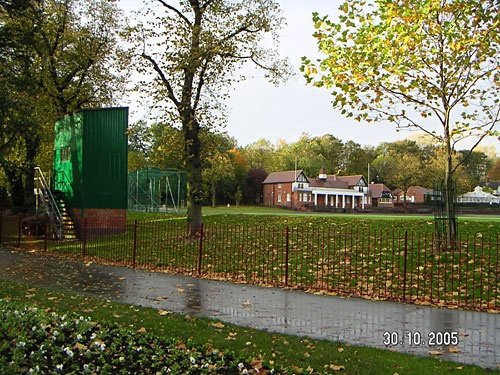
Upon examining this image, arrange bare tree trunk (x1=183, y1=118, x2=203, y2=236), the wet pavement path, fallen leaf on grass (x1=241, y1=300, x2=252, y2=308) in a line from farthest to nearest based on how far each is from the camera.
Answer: bare tree trunk (x1=183, y1=118, x2=203, y2=236) < fallen leaf on grass (x1=241, y1=300, x2=252, y2=308) < the wet pavement path

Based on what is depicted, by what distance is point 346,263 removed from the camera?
47.0 feet

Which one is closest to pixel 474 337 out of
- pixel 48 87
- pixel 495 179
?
pixel 48 87

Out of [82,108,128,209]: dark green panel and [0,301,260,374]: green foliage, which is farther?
[82,108,128,209]: dark green panel

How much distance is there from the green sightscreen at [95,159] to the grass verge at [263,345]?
1711 cm

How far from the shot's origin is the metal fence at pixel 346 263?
11266 mm

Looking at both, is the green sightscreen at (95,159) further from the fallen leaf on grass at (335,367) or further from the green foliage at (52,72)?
the fallen leaf on grass at (335,367)

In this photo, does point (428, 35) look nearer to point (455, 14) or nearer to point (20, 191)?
point (455, 14)

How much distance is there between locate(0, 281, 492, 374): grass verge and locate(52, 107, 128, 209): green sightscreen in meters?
17.1

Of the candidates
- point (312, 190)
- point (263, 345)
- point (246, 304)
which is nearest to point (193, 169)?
point (246, 304)

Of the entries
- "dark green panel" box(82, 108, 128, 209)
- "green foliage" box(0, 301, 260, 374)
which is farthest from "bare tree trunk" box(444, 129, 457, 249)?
"dark green panel" box(82, 108, 128, 209)

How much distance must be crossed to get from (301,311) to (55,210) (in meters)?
19.2

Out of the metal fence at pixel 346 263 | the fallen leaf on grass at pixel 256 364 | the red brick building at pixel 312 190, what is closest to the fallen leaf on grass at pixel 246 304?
the metal fence at pixel 346 263

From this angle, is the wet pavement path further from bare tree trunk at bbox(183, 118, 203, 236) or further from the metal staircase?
the metal staircase

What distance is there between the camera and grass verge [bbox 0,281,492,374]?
20.1ft
